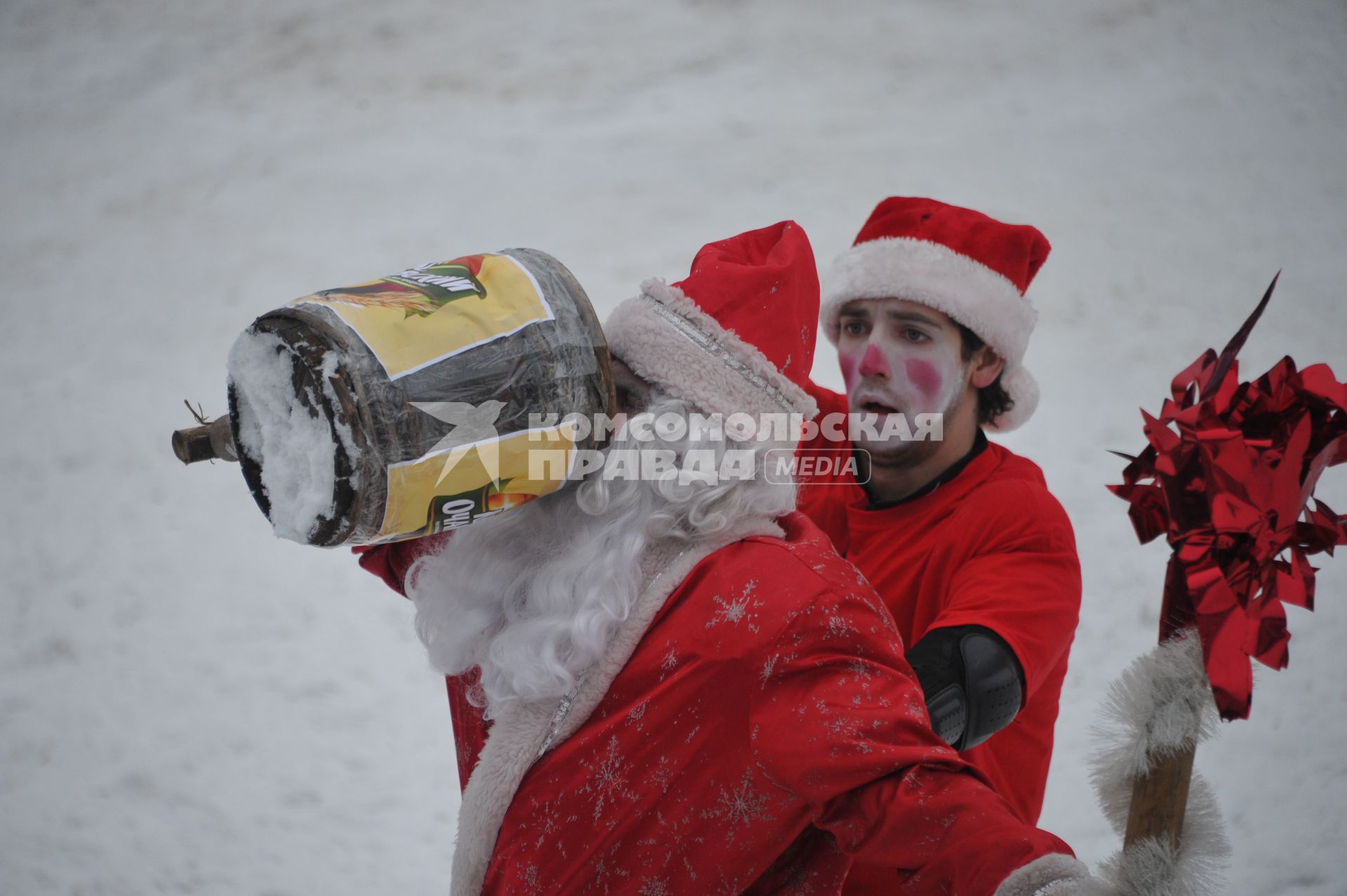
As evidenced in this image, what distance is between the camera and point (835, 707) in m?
0.86

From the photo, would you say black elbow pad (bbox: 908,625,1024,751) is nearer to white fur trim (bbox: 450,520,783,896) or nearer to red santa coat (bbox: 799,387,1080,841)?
red santa coat (bbox: 799,387,1080,841)

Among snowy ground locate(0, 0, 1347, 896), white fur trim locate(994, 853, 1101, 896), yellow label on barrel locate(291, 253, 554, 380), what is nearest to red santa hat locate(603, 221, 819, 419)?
yellow label on barrel locate(291, 253, 554, 380)

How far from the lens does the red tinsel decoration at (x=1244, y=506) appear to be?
0.84 m

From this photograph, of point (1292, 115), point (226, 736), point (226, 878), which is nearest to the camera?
point (226, 878)

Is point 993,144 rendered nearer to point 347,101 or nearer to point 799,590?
point 347,101

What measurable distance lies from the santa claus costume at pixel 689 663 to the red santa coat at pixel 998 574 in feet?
1.07

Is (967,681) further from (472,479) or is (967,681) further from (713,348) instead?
(472,479)

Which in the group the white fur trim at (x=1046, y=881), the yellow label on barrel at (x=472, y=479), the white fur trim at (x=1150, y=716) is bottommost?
the white fur trim at (x=1046, y=881)

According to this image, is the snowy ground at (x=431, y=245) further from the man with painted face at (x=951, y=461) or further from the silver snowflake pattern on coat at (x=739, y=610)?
the silver snowflake pattern on coat at (x=739, y=610)

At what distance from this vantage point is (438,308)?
90cm

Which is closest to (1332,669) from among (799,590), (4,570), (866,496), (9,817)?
(866,496)

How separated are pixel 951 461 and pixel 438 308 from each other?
825mm

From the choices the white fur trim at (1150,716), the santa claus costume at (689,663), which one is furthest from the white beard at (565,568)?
the white fur trim at (1150,716)

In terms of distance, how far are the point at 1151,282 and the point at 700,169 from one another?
136cm
